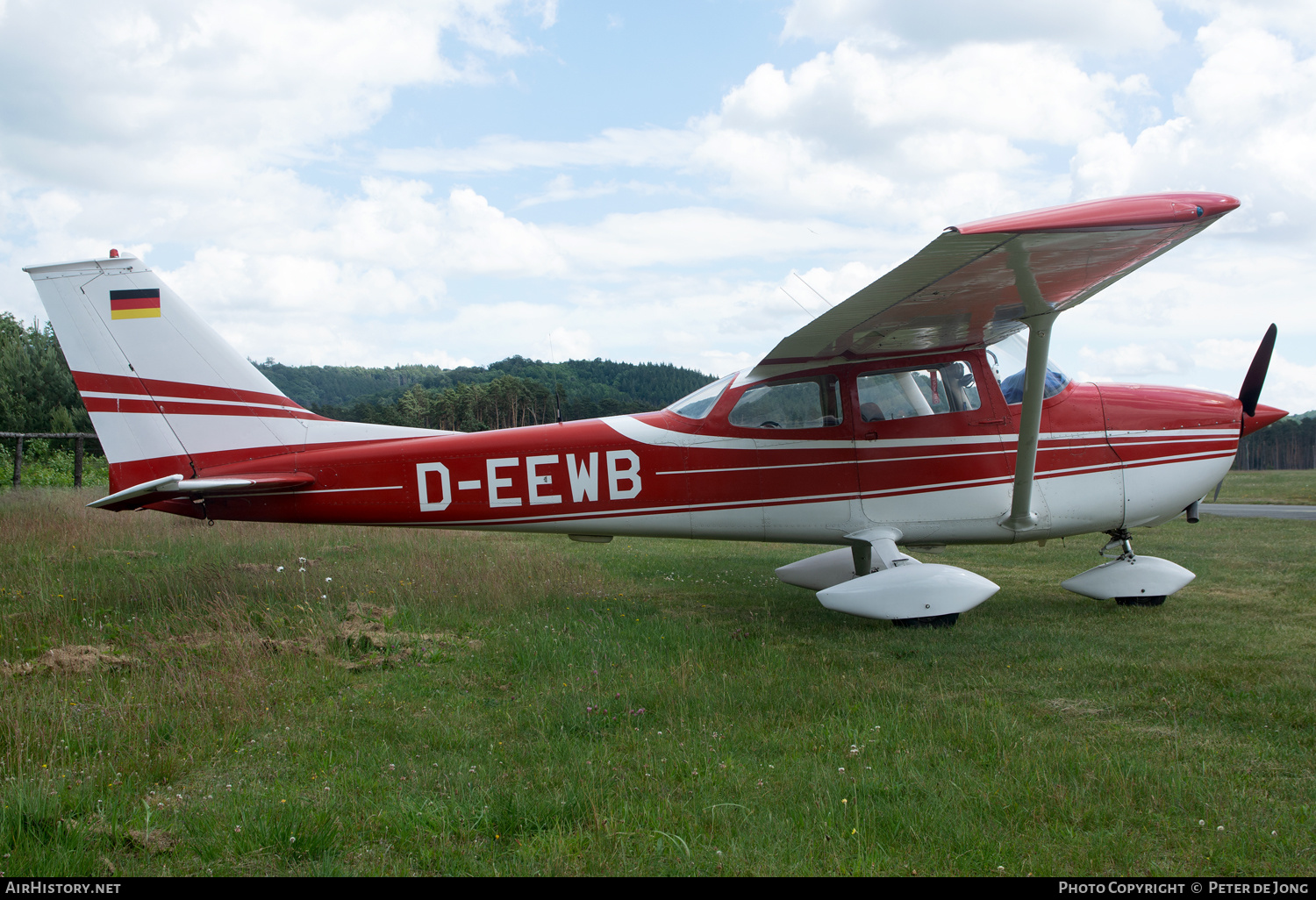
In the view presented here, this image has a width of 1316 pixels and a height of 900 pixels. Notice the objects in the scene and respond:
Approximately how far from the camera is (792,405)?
7.13 meters

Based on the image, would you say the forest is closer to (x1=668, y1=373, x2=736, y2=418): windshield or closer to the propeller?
(x1=668, y1=373, x2=736, y2=418): windshield

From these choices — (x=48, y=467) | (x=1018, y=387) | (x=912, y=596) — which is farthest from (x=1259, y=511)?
(x=48, y=467)

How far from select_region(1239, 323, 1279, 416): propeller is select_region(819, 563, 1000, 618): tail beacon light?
3.32m

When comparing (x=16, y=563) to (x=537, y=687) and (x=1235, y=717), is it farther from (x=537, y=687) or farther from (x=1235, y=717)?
(x=1235, y=717)

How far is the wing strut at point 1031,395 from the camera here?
20.4ft

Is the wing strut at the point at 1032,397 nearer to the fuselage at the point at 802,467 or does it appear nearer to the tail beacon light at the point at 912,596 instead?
the fuselage at the point at 802,467

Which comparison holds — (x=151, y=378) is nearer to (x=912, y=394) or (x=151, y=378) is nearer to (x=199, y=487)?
(x=199, y=487)

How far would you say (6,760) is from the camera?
3.59 metres

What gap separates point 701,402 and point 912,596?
246 cm

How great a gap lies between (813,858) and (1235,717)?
2836 mm

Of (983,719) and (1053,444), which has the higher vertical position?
(1053,444)

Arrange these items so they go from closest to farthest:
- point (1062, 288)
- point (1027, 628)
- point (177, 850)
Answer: point (177, 850) → point (1062, 288) → point (1027, 628)
